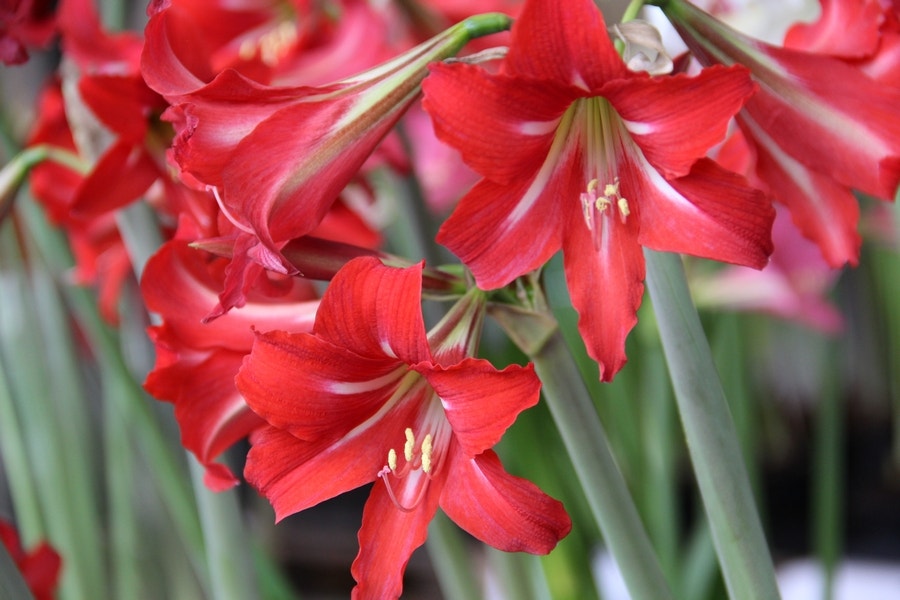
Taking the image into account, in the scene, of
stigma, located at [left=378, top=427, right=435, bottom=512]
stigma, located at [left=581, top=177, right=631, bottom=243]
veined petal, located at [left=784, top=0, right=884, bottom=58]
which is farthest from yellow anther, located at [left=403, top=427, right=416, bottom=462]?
veined petal, located at [left=784, top=0, right=884, bottom=58]

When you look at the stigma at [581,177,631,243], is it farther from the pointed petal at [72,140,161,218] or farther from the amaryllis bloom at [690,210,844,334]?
the amaryllis bloom at [690,210,844,334]

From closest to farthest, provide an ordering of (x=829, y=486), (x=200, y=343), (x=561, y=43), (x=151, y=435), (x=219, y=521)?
(x=561, y=43) → (x=200, y=343) → (x=219, y=521) → (x=151, y=435) → (x=829, y=486)

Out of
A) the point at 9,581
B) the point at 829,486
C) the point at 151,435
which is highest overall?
the point at 9,581

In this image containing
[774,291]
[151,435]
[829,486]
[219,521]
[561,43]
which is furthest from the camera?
[774,291]

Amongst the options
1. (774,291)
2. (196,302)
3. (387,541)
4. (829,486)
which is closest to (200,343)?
(196,302)

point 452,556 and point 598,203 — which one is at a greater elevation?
point 598,203

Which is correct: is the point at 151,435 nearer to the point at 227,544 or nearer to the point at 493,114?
the point at 227,544
